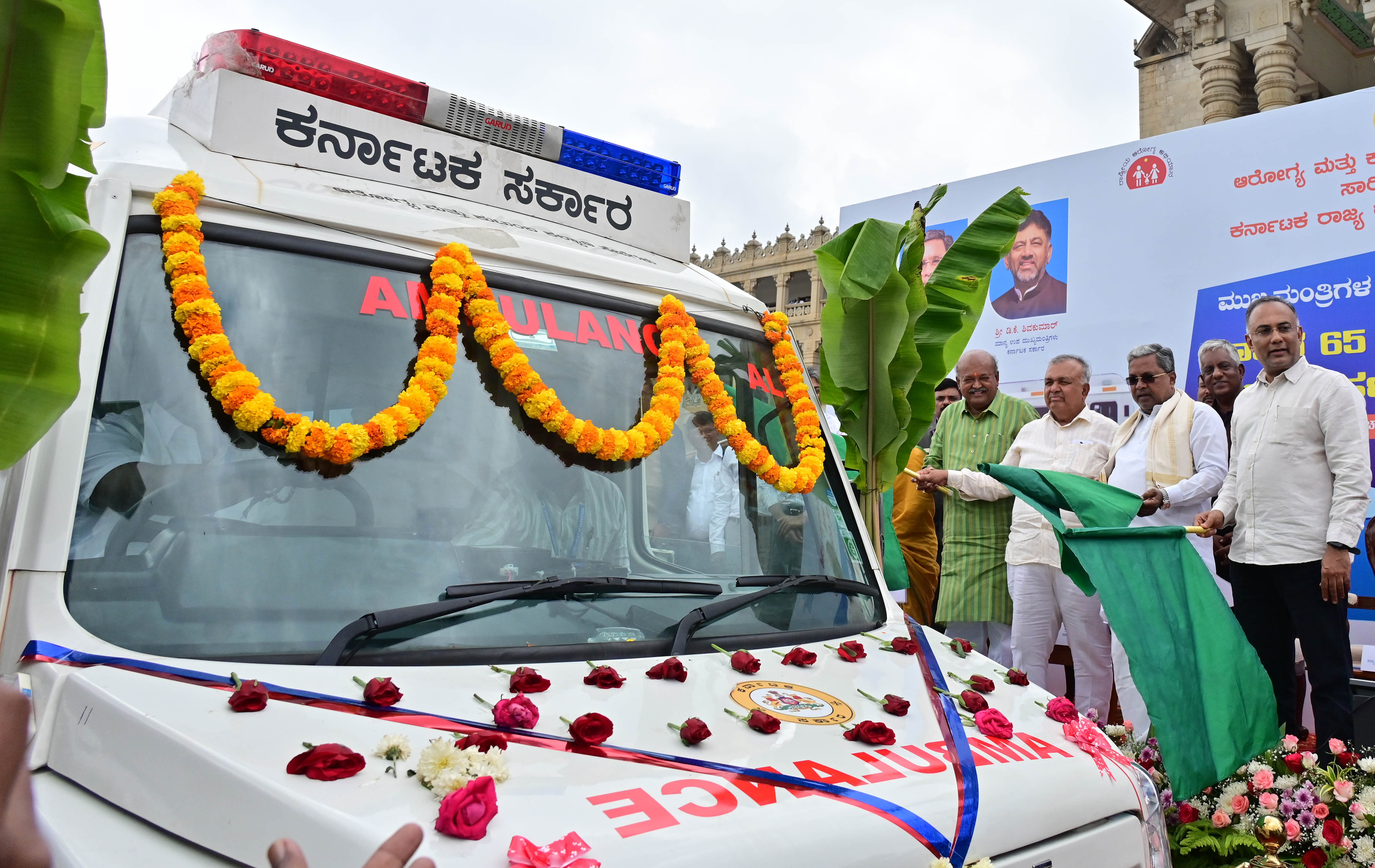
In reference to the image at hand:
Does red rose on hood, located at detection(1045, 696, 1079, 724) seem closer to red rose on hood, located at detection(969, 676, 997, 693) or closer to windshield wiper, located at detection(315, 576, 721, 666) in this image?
red rose on hood, located at detection(969, 676, 997, 693)

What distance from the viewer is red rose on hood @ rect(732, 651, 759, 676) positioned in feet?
7.20

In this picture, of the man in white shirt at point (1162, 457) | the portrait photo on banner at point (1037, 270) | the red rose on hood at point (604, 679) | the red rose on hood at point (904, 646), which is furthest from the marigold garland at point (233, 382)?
the portrait photo on banner at point (1037, 270)

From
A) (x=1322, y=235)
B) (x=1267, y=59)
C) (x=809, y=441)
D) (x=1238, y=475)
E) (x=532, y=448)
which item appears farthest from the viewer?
(x=1267, y=59)

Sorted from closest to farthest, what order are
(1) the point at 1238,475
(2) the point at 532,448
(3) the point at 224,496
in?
(3) the point at 224,496, (2) the point at 532,448, (1) the point at 1238,475

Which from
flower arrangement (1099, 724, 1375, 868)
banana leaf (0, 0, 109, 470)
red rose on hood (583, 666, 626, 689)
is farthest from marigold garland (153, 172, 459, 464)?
flower arrangement (1099, 724, 1375, 868)

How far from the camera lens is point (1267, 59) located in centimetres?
1577

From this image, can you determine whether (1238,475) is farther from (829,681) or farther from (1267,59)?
(1267,59)

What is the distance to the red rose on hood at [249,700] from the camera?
1.65 meters

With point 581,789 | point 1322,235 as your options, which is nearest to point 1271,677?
point 1322,235

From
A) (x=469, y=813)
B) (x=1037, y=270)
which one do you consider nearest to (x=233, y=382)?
(x=469, y=813)

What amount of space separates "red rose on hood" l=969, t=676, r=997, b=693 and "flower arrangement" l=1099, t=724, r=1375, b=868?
3.97 feet

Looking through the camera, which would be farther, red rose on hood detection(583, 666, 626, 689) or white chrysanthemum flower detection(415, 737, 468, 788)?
red rose on hood detection(583, 666, 626, 689)

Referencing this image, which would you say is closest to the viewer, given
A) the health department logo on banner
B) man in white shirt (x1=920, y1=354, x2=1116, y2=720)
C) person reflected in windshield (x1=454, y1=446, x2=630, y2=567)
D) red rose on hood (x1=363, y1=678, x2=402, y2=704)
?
red rose on hood (x1=363, y1=678, x2=402, y2=704)

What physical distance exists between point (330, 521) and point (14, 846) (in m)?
1.18
